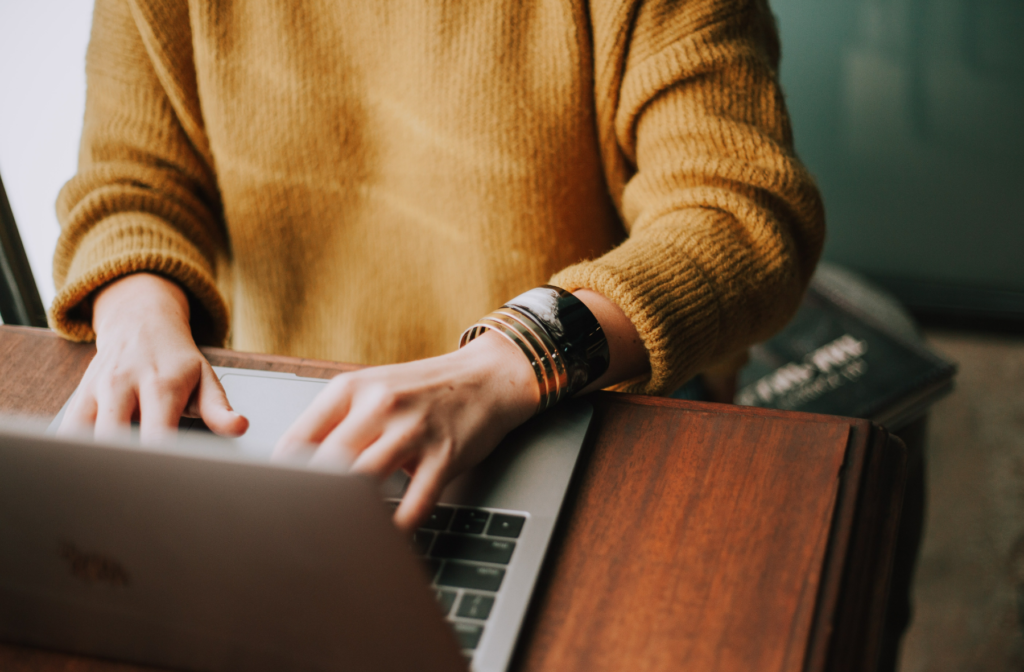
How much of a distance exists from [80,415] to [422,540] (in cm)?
26

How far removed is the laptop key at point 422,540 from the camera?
0.37m

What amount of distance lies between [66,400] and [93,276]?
0.11 metres

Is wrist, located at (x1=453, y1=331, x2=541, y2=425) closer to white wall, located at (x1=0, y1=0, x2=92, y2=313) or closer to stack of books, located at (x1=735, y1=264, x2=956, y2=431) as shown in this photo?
white wall, located at (x1=0, y1=0, x2=92, y2=313)

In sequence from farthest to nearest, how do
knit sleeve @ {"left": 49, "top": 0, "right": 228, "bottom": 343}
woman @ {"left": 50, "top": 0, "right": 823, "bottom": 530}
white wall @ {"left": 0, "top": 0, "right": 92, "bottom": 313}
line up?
white wall @ {"left": 0, "top": 0, "right": 92, "bottom": 313}
knit sleeve @ {"left": 49, "top": 0, "right": 228, "bottom": 343}
woman @ {"left": 50, "top": 0, "right": 823, "bottom": 530}

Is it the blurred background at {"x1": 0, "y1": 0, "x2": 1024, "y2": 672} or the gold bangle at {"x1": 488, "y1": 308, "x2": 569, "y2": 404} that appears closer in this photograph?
the gold bangle at {"x1": 488, "y1": 308, "x2": 569, "y2": 404}

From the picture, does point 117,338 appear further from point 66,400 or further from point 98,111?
point 98,111

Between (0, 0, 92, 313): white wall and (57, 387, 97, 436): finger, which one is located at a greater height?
(0, 0, 92, 313): white wall

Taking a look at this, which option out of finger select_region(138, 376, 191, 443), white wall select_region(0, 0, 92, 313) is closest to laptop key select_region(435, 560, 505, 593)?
finger select_region(138, 376, 191, 443)

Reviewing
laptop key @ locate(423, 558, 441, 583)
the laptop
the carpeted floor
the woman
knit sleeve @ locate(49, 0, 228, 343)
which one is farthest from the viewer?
the carpeted floor

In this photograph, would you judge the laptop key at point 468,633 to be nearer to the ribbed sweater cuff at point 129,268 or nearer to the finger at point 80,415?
the finger at point 80,415

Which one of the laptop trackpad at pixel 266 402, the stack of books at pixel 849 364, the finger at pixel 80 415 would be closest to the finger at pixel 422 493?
the laptop trackpad at pixel 266 402

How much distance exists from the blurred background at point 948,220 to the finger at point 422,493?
1092 mm

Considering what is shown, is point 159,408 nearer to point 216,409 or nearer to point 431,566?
point 216,409

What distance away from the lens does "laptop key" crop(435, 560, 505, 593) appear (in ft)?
1.16
